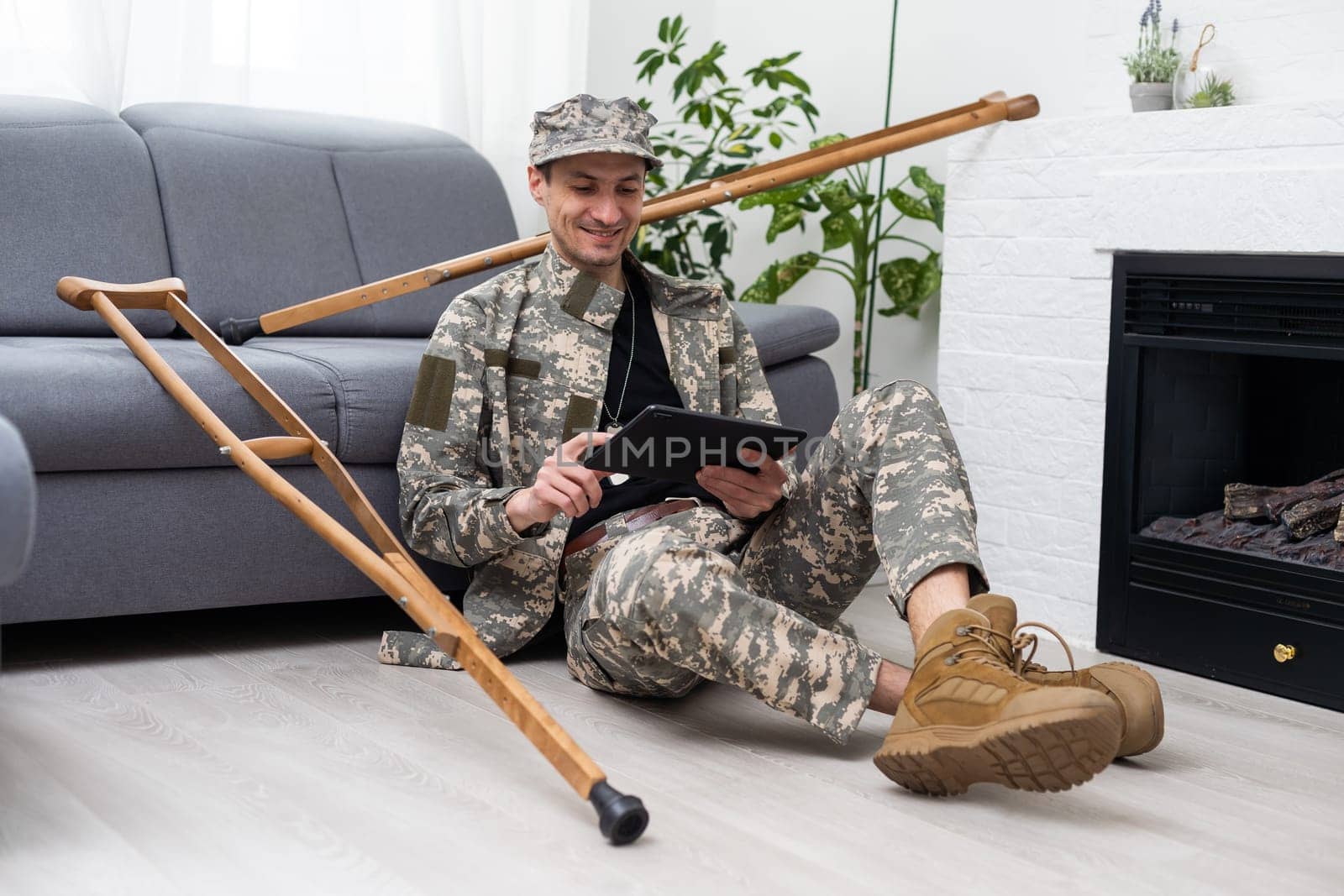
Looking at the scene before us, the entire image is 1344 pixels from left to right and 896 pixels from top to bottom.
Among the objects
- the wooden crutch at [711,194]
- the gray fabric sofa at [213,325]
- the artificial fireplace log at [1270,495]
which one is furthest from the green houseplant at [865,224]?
the artificial fireplace log at [1270,495]

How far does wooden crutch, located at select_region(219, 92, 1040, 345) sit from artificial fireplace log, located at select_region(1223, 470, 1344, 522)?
817 mm

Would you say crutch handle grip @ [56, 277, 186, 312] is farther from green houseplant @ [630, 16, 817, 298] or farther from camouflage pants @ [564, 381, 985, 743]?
green houseplant @ [630, 16, 817, 298]

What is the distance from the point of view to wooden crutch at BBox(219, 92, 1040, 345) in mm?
→ 2385

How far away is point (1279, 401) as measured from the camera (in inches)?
94.3

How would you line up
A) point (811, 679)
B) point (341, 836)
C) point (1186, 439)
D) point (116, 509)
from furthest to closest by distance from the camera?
point (1186, 439)
point (116, 509)
point (811, 679)
point (341, 836)

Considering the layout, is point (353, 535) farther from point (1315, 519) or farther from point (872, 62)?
point (872, 62)

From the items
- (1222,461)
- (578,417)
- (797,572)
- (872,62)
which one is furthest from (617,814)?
(872,62)

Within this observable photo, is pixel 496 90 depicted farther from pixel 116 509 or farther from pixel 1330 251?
pixel 1330 251

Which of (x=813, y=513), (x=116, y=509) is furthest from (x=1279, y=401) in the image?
(x=116, y=509)

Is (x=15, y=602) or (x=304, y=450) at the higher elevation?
(x=304, y=450)

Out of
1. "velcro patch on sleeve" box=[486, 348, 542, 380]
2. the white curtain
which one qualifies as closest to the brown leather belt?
"velcro patch on sleeve" box=[486, 348, 542, 380]

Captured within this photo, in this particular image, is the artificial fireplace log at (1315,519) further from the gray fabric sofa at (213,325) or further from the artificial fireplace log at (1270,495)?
the gray fabric sofa at (213,325)

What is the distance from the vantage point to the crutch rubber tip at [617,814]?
136 centimetres

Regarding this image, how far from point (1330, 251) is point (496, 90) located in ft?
Answer: 6.74
